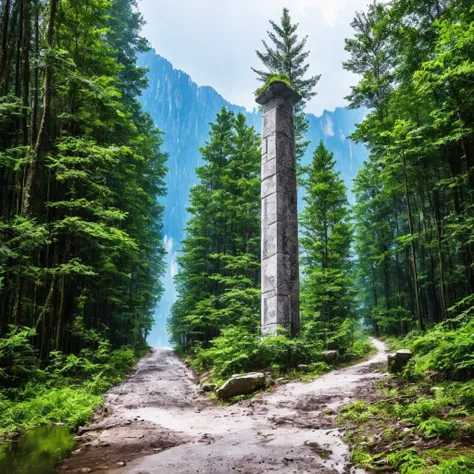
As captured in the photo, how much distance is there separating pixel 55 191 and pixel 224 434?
10.0 m

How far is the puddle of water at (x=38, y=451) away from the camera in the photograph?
3.75m

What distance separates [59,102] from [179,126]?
612ft

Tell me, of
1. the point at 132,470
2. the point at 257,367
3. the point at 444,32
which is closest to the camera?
the point at 132,470

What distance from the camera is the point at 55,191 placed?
11750 millimetres

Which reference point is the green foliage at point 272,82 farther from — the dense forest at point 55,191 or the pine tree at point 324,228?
the pine tree at point 324,228

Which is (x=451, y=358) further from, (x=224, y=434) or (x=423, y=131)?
(x=423, y=131)

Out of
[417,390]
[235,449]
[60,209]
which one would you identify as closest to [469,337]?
[417,390]

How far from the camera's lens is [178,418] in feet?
21.6

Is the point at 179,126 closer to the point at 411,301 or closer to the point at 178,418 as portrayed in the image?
the point at 411,301

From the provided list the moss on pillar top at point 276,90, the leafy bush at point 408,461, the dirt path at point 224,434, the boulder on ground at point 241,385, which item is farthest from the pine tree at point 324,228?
the leafy bush at point 408,461

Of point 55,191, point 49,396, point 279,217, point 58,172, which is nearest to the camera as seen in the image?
point 49,396

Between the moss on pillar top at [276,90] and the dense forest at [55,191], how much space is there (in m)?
5.34

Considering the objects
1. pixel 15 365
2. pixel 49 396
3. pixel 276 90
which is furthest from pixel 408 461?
pixel 276 90

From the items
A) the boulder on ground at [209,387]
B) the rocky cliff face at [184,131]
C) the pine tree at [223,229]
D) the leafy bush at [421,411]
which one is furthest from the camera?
the rocky cliff face at [184,131]
